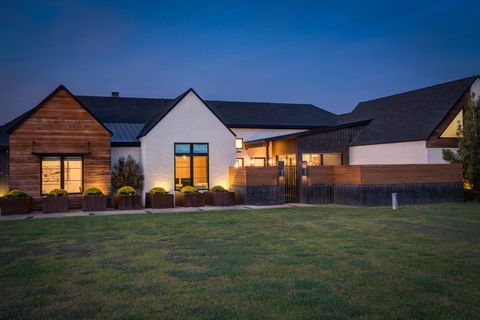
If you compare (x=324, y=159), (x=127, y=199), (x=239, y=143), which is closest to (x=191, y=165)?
(x=127, y=199)

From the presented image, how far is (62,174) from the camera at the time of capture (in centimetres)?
1877

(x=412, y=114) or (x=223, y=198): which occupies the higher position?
(x=412, y=114)

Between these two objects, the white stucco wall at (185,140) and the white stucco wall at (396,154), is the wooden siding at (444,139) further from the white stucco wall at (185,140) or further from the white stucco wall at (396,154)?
the white stucco wall at (185,140)

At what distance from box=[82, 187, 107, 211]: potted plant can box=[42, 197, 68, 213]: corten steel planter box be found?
72 centimetres

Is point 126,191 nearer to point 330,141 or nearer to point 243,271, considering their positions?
point 330,141

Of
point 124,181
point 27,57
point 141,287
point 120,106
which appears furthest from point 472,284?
point 27,57

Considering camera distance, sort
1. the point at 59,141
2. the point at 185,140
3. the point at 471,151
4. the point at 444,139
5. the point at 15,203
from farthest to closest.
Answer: the point at 444,139 < the point at 185,140 < the point at 471,151 < the point at 59,141 < the point at 15,203

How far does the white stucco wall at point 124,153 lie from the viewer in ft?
66.3

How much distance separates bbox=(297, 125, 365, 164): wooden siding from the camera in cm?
2261

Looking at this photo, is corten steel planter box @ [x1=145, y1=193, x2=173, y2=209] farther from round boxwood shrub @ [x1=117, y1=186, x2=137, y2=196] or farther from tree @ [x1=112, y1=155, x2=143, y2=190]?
tree @ [x1=112, y1=155, x2=143, y2=190]

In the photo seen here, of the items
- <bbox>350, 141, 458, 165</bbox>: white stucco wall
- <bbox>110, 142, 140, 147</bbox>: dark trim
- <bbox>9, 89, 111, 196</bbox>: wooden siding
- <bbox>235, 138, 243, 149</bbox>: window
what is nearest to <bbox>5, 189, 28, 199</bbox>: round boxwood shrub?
<bbox>9, 89, 111, 196</bbox>: wooden siding

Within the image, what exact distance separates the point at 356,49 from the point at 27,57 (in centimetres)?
3695

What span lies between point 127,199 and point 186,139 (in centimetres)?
432

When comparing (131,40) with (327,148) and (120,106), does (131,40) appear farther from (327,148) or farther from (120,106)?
(327,148)
